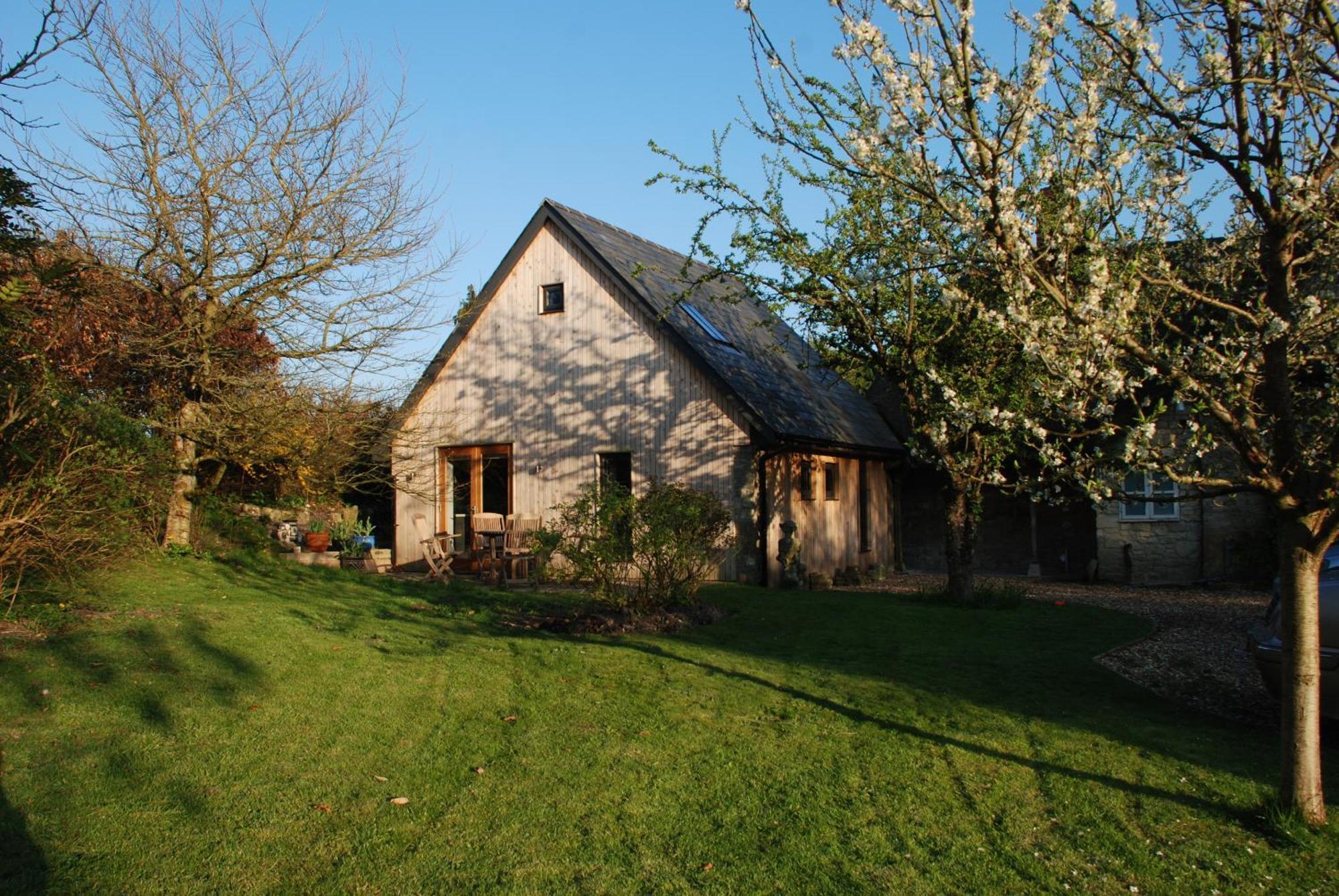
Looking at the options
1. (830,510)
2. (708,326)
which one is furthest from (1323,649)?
(708,326)

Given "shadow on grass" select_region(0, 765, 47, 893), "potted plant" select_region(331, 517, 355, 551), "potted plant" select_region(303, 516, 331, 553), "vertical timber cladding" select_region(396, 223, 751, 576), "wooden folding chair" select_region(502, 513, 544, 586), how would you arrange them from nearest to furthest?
"shadow on grass" select_region(0, 765, 47, 893) → "wooden folding chair" select_region(502, 513, 544, 586) → "vertical timber cladding" select_region(396, 223, 751, 576) → "potted plant" select_region(303, 516, 331, 553) → "potted plant" select_region(331, 517, 355, 551)

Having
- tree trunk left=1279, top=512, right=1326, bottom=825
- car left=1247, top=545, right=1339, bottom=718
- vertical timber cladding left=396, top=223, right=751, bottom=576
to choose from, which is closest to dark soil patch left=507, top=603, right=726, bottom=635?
vertical timber cladding left=396, top=223, right=751, bottom=576

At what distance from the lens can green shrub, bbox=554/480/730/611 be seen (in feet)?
34.0

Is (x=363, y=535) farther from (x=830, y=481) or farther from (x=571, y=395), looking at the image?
(x=830, y=481)

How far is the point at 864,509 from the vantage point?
19625mm

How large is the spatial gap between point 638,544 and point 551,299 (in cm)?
844

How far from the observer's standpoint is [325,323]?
14.6 m

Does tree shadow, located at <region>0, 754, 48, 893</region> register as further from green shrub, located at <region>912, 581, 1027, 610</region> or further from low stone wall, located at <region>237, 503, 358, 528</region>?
low stone wall, located at <region>237, 503, 358, 528</region>

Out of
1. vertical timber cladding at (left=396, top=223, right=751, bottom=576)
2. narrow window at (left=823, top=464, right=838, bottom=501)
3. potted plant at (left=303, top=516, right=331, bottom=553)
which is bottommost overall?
potted plant at (left=303, top=516, right=331, bottom=553)

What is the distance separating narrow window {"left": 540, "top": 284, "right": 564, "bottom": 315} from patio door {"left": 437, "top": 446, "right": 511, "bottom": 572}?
2806 mm

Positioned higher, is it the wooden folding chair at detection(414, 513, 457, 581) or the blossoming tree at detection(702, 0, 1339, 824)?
the blossoming tree at detection(702, 0, 1339, 824)

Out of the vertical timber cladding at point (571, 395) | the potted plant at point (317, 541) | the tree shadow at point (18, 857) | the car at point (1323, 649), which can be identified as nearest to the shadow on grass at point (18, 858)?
the tree shadow at point (18, 857)

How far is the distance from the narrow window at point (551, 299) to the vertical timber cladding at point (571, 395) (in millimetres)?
88

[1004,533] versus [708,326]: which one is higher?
[708,326]
